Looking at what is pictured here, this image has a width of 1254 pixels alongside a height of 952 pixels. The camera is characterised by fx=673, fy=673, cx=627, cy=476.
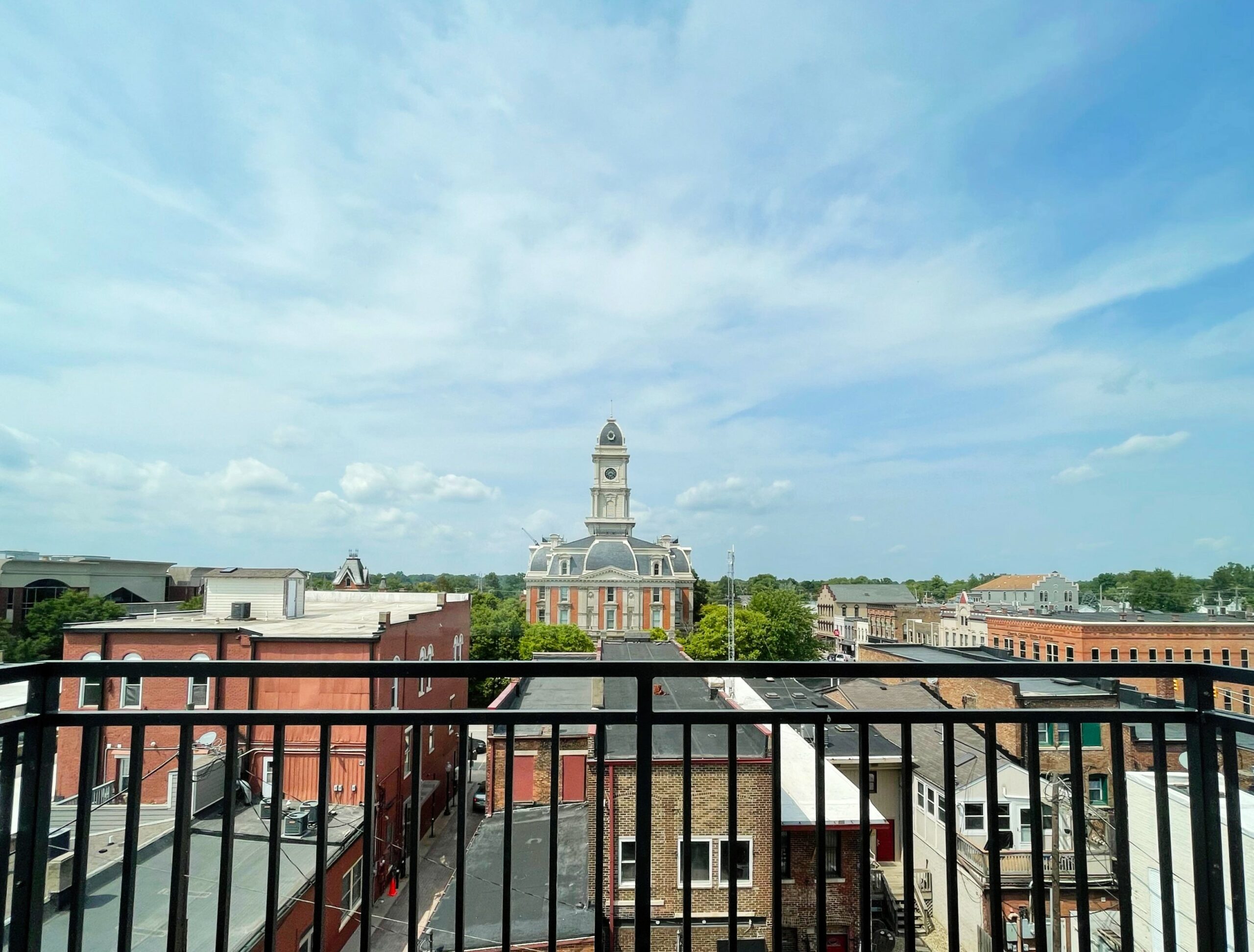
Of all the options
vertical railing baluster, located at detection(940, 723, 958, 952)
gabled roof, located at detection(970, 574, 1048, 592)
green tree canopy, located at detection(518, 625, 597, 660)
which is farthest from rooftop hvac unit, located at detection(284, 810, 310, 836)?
gabled roof, located at detection(970, 574, 1048, 592)

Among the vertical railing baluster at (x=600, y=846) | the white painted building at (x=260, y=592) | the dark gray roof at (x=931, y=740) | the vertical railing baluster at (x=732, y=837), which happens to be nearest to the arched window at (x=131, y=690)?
the vertical railing baluster at (x=600, y=846)

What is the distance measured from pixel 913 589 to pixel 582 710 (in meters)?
70.9

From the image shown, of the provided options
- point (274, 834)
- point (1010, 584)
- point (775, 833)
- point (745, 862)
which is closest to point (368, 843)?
point (274, 834)

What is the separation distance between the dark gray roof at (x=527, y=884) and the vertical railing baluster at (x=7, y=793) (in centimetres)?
238

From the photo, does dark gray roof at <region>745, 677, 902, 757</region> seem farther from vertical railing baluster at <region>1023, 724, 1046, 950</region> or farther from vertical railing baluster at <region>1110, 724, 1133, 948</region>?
vertical railing baluster at <region>1110, 724, 1133, 948</region>

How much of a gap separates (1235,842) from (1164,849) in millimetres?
148

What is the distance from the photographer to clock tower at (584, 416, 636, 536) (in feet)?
187

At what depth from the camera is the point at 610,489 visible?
2285 inches

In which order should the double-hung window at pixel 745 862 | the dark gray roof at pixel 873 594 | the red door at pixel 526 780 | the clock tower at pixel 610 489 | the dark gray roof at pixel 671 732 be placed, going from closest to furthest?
the dark gray roof at pixel 671 732 → the double-hung window at pixel 745 862 → the red door at pixel 526 780 → the dark gray roof at pixel 873 594 → the clock tower at pixel 610 489

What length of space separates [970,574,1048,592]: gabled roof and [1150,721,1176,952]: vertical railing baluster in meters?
52.3

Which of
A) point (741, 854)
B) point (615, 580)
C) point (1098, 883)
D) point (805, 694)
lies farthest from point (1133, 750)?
point (615, 580)

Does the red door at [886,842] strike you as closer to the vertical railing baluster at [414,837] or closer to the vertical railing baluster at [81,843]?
the vertical railing baluster at [414,837]

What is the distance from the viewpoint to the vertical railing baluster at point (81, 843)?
5.28ft

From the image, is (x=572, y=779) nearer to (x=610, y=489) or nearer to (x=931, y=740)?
(x=931, y=740)
